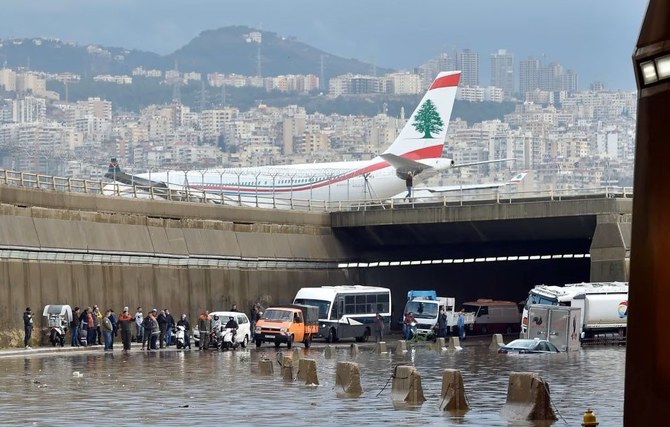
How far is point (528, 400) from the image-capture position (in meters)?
24.1

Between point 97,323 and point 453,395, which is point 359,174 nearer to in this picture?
A: point 97,323

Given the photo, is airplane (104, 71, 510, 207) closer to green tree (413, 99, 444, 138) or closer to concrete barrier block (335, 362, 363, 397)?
green tree (413, 99, 444, 138)

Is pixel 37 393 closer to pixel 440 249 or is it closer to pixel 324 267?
pixel 324 267

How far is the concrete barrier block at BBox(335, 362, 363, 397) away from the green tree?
75155mm

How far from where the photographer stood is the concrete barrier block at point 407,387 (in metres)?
27.2

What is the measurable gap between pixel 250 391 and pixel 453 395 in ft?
19.6

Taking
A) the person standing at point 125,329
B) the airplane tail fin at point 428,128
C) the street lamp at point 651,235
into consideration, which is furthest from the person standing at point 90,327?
the airplane tail fin at point 428,128

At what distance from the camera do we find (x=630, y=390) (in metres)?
12.8

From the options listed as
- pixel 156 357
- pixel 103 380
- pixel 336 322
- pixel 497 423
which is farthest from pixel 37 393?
pixel 336 322

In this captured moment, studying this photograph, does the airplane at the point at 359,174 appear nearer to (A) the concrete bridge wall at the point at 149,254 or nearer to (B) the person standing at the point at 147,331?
(A) the concrete bridge wall at the point at 149,254

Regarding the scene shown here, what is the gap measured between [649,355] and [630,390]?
46 cm

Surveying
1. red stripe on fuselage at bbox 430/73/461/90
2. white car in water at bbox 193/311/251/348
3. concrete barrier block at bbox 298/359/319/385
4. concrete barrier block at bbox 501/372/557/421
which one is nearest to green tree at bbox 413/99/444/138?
red stripe on fuselage at bbox 430/73/461/90

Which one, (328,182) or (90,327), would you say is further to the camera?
(328,182)

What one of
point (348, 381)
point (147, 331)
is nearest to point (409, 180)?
point (147, 331)
